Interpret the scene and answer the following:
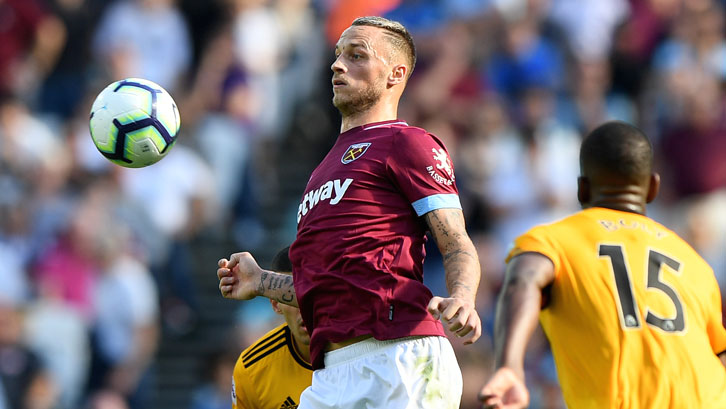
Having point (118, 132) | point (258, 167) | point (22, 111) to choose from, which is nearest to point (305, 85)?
point (258, 167)

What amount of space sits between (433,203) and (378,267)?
0.41 metres

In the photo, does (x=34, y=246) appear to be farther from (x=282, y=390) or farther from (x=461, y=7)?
(x=282, y=390)

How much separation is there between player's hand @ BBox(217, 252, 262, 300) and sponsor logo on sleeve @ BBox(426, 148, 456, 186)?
114cm

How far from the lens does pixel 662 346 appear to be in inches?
233

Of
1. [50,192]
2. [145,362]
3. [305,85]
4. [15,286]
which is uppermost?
[305,85]

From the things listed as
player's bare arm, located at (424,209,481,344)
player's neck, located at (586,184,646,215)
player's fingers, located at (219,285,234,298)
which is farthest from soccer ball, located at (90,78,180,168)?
player's neck, located at (586,184,646,215)

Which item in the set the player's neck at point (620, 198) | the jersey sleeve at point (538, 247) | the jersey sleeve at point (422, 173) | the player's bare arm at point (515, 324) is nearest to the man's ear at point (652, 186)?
the player's neck at point (620, 198)

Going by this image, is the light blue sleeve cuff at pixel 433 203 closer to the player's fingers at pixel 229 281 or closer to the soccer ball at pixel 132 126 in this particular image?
the player's fingers at pixel 229 281

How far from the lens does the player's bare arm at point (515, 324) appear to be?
4.69 m

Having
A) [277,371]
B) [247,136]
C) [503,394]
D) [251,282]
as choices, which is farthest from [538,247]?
[247,136]

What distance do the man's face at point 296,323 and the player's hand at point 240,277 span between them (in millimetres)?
473

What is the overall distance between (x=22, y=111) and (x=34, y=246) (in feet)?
6.74

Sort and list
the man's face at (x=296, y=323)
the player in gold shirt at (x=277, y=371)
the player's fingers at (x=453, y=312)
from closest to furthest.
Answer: the player's fingers at (x=453, y=312) → the man's face at (x=296, y=323) → the player in gold shirt at (x=277, y=371)

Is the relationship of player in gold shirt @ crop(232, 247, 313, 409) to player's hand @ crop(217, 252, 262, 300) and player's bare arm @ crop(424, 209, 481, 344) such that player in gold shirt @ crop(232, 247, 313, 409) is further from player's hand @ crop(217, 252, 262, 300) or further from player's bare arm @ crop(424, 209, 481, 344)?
player's bare arm @ crop(424, 209, 481, 344)
